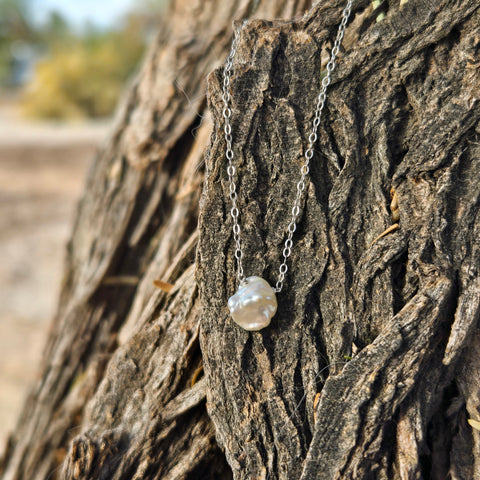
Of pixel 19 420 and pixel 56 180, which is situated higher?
pixel 56 180

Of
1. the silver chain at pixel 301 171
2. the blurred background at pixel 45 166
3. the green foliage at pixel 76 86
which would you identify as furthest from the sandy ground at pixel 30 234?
the green foliage at pixel 76 86

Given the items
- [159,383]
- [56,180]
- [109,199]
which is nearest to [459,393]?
[159,383]

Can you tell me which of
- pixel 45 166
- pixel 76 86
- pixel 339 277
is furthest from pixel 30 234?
pixel 76 86

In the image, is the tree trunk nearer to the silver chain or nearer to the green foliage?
the silver chain

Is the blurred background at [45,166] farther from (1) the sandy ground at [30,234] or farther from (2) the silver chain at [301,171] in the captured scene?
(2) the silver chain at [301,171]

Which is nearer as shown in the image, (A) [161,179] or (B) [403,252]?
(B) [403,252]

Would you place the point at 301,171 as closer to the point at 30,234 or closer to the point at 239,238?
the point at 239,238

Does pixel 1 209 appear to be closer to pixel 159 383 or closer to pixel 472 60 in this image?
pixel 159 383
